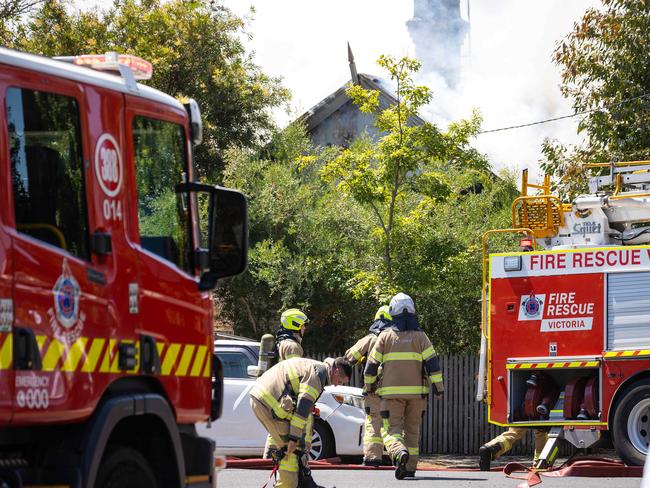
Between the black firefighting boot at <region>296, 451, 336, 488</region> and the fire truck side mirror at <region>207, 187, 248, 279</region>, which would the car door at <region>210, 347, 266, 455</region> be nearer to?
the black firefighting boot at <region>296, 451, 336, 488</region>

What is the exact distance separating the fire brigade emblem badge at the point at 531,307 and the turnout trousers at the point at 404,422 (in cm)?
148

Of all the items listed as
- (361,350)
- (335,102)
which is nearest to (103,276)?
(361,350)

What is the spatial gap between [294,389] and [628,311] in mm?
4932

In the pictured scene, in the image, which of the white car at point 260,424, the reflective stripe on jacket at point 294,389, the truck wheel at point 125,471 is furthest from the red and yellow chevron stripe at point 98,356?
the white car at point 260,424

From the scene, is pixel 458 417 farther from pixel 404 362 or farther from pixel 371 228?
pixel 404 362

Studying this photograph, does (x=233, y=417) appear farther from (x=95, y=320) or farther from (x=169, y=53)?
(x=169, y=53)

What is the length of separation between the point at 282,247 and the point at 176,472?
14766mm

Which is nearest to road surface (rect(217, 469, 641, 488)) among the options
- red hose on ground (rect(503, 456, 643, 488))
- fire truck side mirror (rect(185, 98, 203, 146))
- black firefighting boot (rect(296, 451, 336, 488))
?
red hose on ground (rect(503, 456, 643, 488))

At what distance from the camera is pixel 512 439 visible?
43.5 feet

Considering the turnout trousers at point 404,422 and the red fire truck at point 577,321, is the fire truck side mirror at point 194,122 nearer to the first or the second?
the turnout trousers at point 404,422

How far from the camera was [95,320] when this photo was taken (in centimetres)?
535

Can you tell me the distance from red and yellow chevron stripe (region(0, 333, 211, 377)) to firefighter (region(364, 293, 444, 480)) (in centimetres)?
630

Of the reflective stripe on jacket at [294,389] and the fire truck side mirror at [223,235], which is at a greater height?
the fire truck side mirror at [223,235]

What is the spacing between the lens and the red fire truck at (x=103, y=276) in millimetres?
4930
